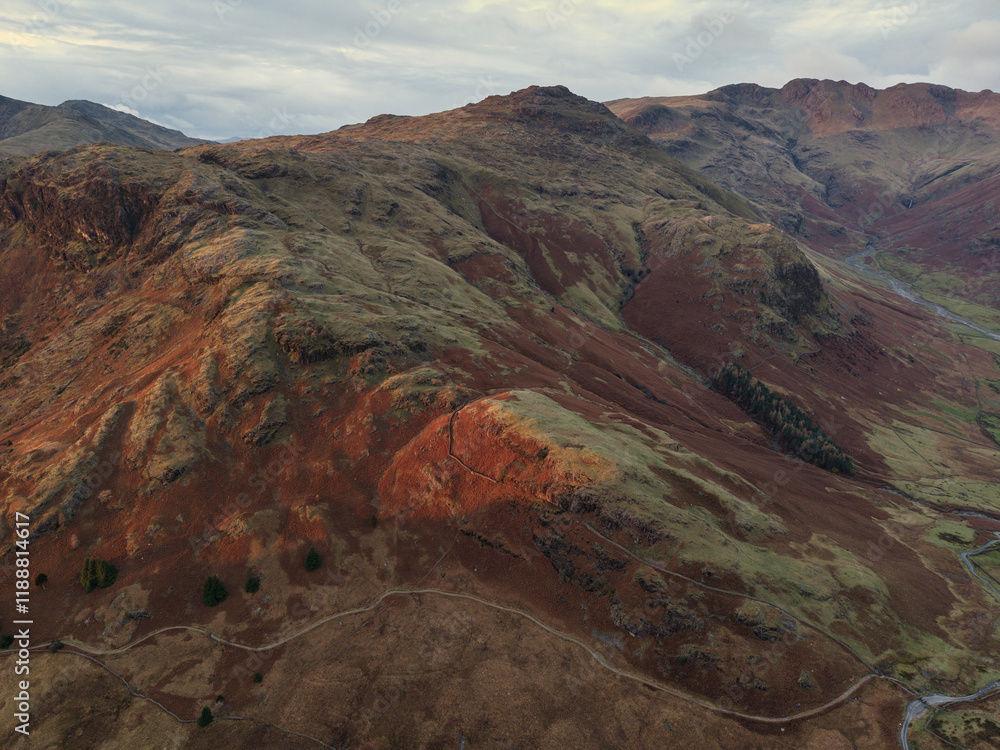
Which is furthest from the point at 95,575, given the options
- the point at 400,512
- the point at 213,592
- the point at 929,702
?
the point at 929,702

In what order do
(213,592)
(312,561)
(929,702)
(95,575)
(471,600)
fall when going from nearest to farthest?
(929,702)
(471,600)
(213,592)
(95,575)
(312,561)

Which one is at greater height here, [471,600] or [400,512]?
[400,512]

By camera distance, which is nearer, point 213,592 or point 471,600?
point 471,600

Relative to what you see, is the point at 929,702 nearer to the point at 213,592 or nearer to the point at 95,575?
the point at 213,592

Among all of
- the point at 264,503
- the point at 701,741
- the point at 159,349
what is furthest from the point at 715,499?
the point at 159,349

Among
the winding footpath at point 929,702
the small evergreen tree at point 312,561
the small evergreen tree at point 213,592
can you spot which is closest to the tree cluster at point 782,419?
the winding footpath at point 929,702

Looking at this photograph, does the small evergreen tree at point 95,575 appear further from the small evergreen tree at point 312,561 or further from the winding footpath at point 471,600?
the small evergreen tree at point 312,561
